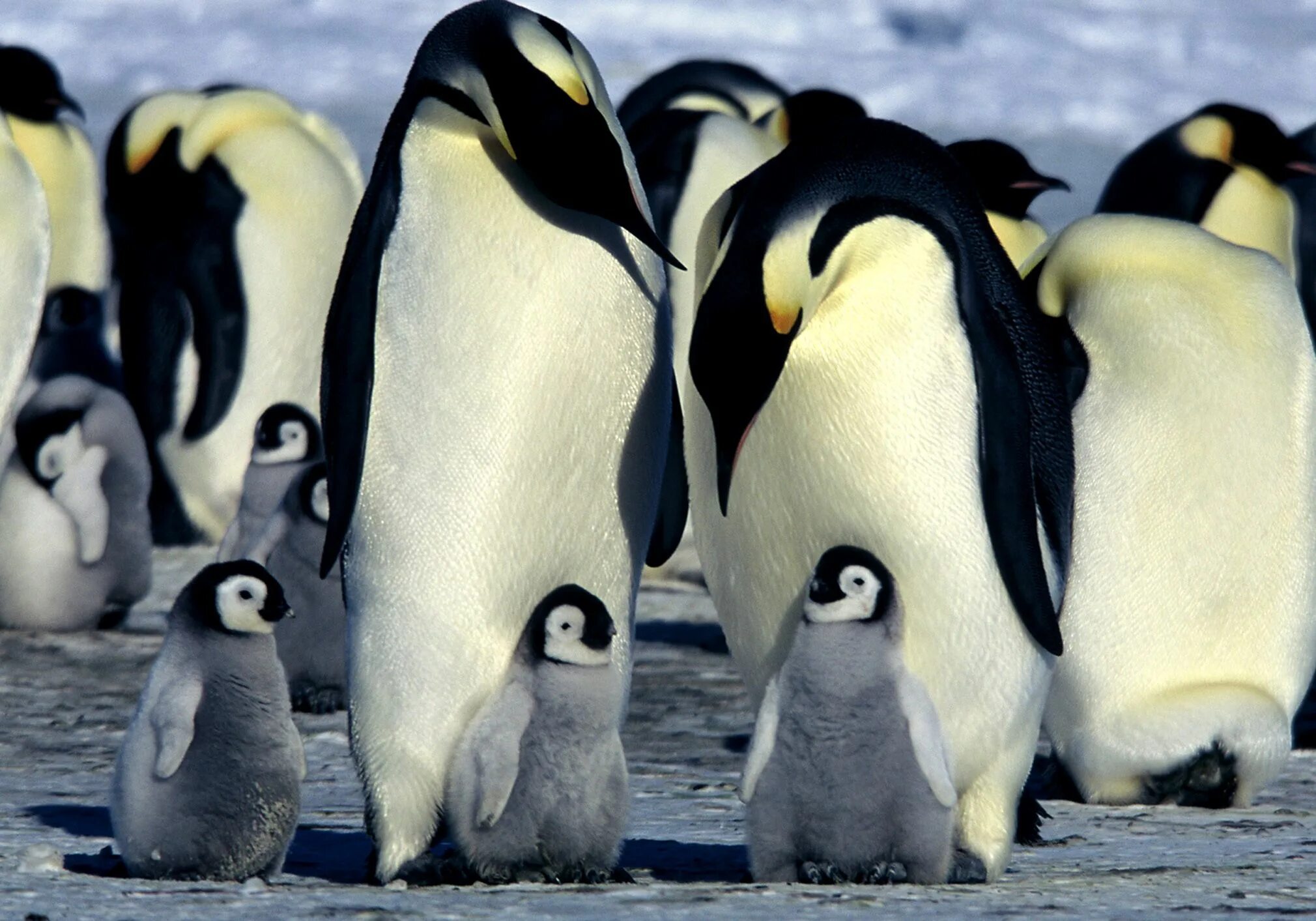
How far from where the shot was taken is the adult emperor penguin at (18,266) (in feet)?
21.6

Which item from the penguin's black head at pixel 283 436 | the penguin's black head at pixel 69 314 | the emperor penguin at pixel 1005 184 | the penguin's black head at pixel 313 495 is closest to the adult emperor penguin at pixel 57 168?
the penguin's black head at pixel 69 314

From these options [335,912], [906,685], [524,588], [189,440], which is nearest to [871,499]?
[906,685]

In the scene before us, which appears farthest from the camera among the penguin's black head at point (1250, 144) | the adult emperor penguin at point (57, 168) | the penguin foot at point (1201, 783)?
the adult emperor penguin at point (57, 168)

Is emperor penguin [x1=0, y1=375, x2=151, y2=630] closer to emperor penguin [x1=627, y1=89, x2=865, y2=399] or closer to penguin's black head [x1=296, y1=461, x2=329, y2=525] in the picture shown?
penguin's black head [x1=296, y1=461, x2=329, y2=525]

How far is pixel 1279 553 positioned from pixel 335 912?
2.63 metres

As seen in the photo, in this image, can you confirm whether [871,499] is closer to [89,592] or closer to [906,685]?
[906,685]

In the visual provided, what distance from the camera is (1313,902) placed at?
10.9ft

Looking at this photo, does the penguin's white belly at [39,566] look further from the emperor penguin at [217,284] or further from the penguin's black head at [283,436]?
the emperor penguin at [217,284]

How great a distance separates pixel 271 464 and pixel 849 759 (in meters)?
3.34

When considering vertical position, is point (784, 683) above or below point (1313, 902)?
above

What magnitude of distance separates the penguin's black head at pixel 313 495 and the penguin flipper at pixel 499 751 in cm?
219

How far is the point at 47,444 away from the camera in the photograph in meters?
6.86

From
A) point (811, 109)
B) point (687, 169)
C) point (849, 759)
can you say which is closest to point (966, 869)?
point (849, 759)

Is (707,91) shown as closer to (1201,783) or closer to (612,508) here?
(1201,783)
